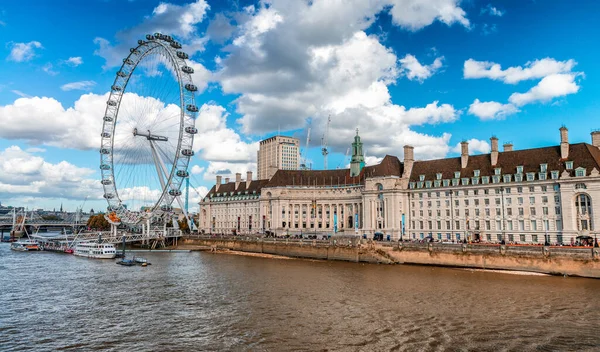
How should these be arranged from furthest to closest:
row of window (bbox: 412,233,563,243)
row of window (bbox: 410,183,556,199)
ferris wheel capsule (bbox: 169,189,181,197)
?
ferris wheel capsule (bbox: 169,189,181,197)
row of window (bbox: 412,233,563,243)
row of window (bbox: 410,183,556,199)

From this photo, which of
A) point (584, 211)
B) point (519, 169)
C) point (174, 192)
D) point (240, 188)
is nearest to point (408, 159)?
point (519, 169)

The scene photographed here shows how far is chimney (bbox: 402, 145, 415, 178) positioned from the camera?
285 feet

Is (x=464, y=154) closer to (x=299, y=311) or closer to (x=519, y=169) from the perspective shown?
(x=519, y=169)

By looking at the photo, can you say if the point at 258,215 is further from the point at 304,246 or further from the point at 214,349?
the point at 214,349

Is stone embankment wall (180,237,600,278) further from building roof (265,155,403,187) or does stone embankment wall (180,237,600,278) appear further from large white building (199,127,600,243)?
building roof (265,155,403,187)

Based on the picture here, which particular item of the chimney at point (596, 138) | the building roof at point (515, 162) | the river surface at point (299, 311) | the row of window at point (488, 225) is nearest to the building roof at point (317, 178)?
the building roof at point (515, 162)

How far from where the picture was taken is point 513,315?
104 feet

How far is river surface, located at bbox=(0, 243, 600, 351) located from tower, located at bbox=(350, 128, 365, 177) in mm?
54757

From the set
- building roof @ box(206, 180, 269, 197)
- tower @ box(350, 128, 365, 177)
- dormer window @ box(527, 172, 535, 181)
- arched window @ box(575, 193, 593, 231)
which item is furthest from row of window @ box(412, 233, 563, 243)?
building roof @ box(206, 180, 269, 197)

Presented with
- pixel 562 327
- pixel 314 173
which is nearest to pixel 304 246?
pixel 314 173

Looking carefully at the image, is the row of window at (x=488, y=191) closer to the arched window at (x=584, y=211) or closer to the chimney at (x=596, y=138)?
the arched window at (x=584, y=211)

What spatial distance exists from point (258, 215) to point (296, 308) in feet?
279

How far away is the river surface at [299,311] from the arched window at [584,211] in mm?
17775

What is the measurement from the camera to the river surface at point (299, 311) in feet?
85.1
